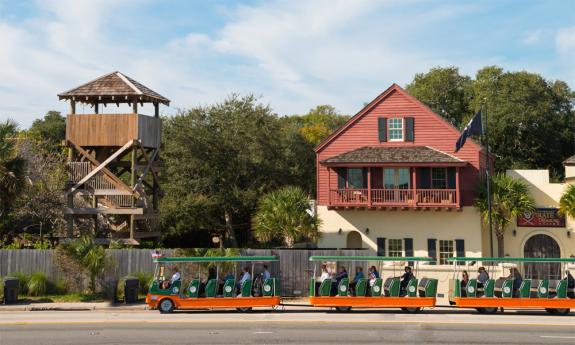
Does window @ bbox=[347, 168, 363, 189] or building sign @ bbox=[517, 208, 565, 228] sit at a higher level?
window @ bbox=[347, 168, 363, 189]

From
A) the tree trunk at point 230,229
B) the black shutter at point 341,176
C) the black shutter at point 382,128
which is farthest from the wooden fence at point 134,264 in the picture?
the tree trunk at point 230,229

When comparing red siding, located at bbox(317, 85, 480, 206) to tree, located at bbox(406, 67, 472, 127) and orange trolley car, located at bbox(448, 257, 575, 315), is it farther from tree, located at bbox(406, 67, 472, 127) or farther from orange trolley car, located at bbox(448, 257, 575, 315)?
tree, located at bbox(406, 67, 472, 127)

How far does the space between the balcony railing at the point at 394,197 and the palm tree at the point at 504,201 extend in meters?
1.59

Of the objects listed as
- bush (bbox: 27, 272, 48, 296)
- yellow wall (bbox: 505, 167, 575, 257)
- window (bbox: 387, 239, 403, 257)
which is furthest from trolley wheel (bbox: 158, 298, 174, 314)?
yellow wall (bbox: 505, 167, 575, 257)

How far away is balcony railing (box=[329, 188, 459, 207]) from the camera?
29.7 metres

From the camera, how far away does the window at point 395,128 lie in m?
32.1

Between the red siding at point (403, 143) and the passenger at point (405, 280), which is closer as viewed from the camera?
the passenger at point (405, 280)

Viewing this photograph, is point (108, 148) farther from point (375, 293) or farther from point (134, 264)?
point (375, 293)

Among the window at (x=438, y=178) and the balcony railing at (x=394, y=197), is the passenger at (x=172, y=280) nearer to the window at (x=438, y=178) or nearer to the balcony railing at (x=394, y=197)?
the balcony railing at (x=394, y=197)

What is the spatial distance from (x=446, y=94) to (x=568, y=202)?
1121 inches

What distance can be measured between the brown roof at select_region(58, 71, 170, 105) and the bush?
1091 cm

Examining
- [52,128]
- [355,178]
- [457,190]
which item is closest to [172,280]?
[355,178]

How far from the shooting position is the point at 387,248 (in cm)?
3073

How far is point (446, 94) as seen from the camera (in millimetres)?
56094
